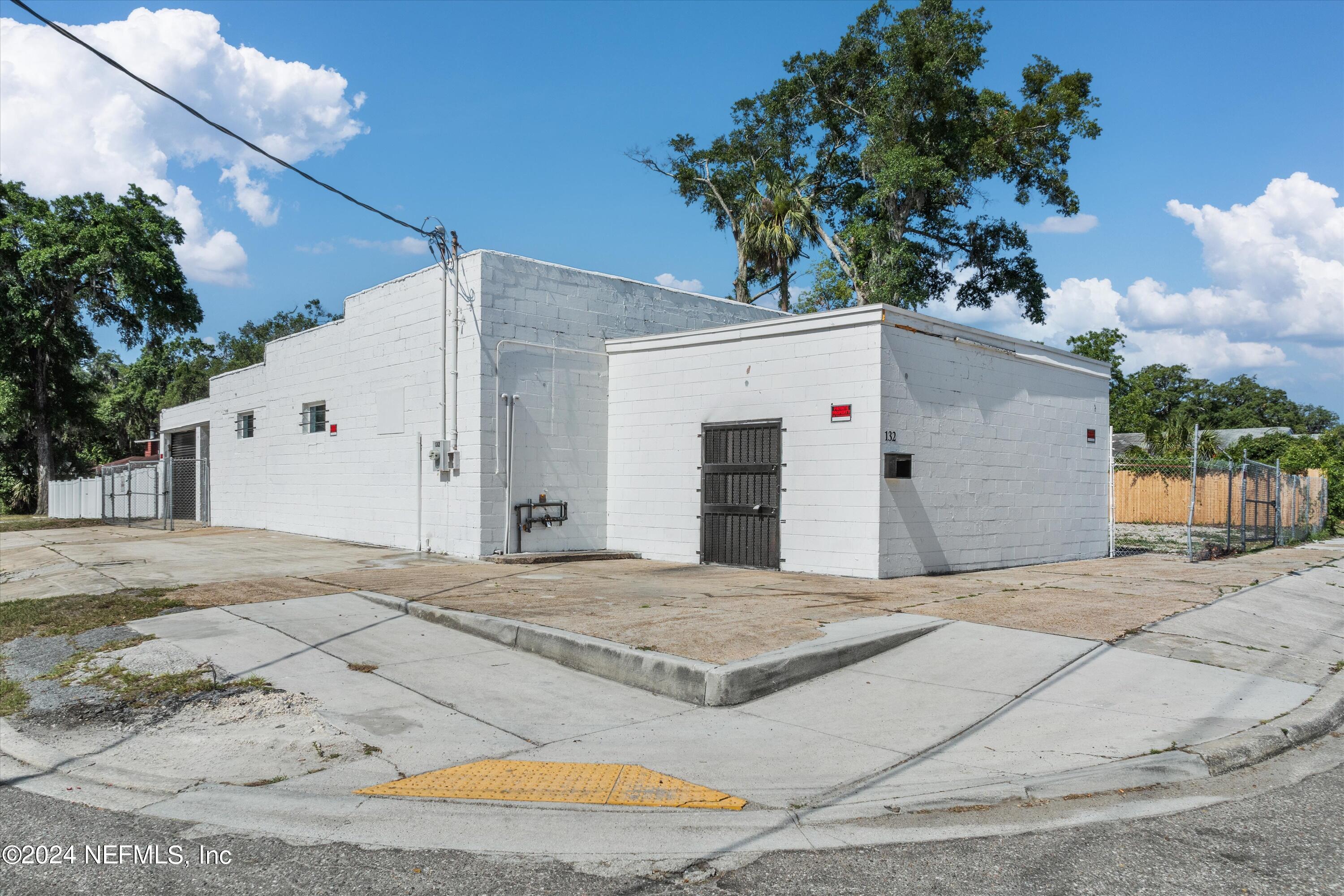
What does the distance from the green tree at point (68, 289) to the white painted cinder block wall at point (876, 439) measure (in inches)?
1037

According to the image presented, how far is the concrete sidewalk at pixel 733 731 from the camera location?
4125 millimetres

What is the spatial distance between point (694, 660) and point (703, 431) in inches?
296

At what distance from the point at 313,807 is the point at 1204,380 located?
74751 millimetres

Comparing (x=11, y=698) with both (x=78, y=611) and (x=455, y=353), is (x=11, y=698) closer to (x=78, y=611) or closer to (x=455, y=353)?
(x=78, y=611)

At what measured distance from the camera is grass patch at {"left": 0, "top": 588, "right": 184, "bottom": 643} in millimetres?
8164

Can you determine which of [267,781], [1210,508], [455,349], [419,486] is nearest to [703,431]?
[455,349]

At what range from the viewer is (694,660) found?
21.1ft

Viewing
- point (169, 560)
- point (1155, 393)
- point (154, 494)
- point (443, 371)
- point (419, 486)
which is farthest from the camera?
point (1155, 393)

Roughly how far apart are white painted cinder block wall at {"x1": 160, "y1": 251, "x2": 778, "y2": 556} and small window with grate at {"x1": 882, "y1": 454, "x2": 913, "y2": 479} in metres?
5.46

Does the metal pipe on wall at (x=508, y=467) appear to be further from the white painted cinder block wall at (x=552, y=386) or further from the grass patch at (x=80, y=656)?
the grass patch at (x=80, y=656)

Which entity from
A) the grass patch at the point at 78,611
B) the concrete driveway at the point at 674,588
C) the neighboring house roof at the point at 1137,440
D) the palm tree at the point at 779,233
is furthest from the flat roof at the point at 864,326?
the neighboring house roof at the point at 1137,440

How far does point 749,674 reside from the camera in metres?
6.20

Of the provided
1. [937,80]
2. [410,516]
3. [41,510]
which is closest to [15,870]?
[410,516]

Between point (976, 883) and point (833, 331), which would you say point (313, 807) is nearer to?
point (976, 883)
